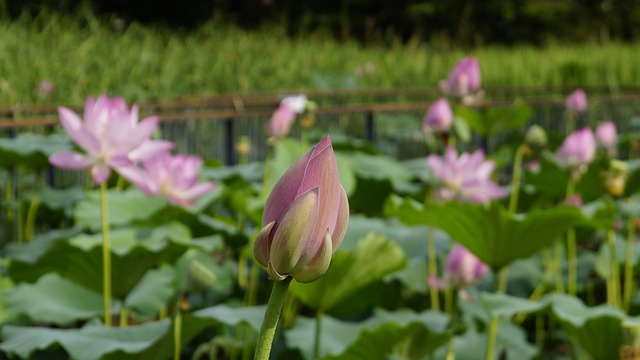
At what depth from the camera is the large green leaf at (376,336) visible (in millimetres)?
1362

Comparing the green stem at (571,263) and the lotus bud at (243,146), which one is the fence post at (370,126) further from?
the green stem at (571,263)

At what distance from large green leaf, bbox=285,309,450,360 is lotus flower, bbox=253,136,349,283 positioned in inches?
27.7

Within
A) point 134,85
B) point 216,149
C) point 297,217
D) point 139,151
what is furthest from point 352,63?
point 297,217

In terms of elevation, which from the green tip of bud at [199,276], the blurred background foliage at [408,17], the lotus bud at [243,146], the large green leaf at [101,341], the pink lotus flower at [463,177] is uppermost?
the blurred background foliage at [408,17]

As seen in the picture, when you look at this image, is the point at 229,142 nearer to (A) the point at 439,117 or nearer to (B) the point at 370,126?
(B) the point at 370,126

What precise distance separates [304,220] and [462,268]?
48.2 inches

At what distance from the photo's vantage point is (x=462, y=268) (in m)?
1.75

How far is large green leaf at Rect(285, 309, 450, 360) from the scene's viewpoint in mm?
1362

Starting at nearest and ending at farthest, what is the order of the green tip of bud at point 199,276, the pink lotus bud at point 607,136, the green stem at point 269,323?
1. the green stem at point 269,323
2. the green tip of bud at point 199,276
3. the pink lotus bud at point 607,136

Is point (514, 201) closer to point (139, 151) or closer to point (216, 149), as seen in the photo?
point (216, 149)

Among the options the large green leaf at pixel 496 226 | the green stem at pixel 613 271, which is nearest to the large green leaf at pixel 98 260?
the large green leaf at pixel 496 226

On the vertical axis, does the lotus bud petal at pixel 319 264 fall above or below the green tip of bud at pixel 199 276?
above

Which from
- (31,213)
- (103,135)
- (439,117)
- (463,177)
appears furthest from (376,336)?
(31,213)

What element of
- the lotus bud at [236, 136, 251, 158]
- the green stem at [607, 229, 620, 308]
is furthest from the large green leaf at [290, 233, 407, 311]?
the lotus bud at [236, 136, 251, 158]
